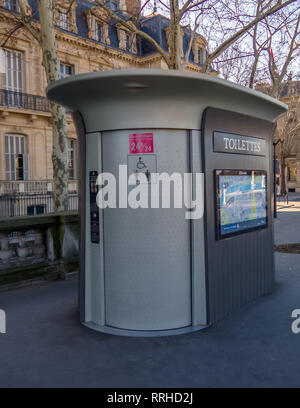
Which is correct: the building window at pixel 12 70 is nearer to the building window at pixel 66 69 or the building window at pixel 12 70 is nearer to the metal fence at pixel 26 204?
the building window at pixel 66 69

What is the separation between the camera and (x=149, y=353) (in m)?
3.77

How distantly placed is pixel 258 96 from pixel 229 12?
9927 mm

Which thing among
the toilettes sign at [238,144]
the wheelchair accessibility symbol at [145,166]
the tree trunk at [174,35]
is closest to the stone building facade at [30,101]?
the tree trunk at [174,35]

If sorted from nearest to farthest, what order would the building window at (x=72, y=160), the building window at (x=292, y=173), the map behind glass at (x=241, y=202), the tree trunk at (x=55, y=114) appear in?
the map behind glass at (x=241, y=202), the tree trunk at (x=55, y=114), the building window at (x=72, y=160), the building window at (x=292, y=173)

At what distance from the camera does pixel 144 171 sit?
4297 mm

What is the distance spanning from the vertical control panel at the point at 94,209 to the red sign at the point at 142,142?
1.96 feet

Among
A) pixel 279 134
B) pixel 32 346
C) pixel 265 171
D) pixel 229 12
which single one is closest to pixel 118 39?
pixel 229 12

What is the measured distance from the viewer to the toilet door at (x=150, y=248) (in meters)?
4.32

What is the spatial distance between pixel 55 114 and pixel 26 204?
35.6 feet

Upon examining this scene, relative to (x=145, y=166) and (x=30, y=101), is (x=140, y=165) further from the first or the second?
(x=30, y=101)

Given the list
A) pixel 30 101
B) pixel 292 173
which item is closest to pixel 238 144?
pixel 30 101

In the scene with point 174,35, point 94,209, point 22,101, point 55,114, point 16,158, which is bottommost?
point 94,209

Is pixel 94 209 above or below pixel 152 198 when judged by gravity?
below
